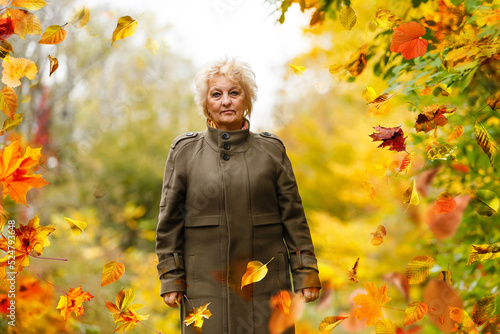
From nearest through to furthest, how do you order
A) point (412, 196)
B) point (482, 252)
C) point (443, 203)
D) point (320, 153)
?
1. point (482, 252)
2. point (412, 196)
3. point (443, 203)
4. point (320, 153)

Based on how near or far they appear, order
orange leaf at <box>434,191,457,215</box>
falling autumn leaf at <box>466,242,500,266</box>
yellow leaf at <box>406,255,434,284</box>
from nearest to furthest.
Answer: falling autumn leaf at <box>466,242,500,266</box> → yellow leaf at <box>406,255,434,284</box> → orange leaf at <box>434,191,457,215</box>

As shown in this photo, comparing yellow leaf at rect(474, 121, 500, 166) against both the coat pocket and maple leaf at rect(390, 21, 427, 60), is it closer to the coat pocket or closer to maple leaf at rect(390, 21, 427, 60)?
maple leaf at rect(390, 21, 427, 60)

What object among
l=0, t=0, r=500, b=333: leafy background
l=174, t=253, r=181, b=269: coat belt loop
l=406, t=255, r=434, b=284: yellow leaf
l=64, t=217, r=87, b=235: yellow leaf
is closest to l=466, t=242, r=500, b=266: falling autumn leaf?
l=0, t=0, r=500, b=333: leafy background

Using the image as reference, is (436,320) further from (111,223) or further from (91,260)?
(111,223)

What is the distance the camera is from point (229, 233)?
6.86 feet

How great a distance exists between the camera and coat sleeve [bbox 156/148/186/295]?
2.09 meters

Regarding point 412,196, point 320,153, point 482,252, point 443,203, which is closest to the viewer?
point 482,252

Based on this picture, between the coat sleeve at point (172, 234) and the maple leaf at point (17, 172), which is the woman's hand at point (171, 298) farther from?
the maple leaf at point (17, 172)

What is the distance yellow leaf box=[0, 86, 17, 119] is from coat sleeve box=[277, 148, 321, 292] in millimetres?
1158

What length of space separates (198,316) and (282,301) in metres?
0.38

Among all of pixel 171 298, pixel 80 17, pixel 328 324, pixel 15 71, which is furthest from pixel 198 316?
pixel 80 17

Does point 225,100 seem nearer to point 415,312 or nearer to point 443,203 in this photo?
point 443,203

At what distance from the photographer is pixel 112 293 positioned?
4.92 meters

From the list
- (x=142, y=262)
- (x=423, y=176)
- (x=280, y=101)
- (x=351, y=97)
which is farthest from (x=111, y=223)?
(x=423, y=176)
